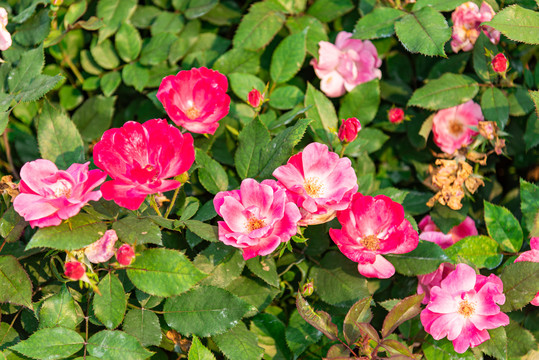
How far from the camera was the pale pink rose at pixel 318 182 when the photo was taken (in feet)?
4.59

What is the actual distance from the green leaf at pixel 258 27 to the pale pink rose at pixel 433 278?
1043 mm

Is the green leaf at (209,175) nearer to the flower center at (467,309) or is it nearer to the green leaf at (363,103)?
the green leaf at (363,103)

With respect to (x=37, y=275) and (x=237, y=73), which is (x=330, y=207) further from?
(x=37, y=275)

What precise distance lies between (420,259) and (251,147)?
2.10ft

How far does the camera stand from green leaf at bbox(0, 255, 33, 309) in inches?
55.7

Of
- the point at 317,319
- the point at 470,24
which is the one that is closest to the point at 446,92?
the point at 470,24

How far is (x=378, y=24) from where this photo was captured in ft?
6.20

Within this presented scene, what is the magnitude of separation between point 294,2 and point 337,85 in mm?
389

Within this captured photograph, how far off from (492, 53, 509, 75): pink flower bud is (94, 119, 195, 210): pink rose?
1131 mm

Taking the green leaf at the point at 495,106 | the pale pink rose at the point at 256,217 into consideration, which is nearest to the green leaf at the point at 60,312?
the pale pink rose at the point at 256,217

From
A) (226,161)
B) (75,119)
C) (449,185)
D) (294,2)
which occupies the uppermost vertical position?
(294,2)

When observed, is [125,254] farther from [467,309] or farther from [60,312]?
[467,309]

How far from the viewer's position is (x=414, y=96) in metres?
1.94

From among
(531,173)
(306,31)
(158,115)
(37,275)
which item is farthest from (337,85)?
(37,275)
